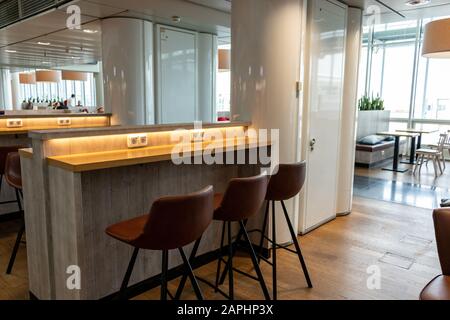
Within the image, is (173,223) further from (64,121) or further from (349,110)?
(64,121)

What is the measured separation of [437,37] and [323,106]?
138cm

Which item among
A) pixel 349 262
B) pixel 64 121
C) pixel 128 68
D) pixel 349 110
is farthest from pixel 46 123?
pixel 349 262

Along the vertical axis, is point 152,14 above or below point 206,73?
above

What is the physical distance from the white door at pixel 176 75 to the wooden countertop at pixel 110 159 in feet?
9.90

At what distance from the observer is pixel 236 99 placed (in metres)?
3.32

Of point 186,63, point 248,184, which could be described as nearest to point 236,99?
point 248,184

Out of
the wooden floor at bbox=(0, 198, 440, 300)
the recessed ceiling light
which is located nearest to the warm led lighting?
the recessed ceiling light

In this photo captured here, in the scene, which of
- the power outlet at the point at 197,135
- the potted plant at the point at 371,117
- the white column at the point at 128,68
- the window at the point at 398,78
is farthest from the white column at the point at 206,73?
A: the window at the point at 398,78

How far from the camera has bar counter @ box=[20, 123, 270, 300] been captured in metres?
1.95

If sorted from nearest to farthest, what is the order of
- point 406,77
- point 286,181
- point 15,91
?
1. point 286,181
2. point 406,77
3. point 15,91

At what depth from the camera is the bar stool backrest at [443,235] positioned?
5.59 feet

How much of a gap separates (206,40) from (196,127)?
3.43 m

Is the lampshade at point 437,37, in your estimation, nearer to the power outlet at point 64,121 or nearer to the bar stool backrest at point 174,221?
the bar stool backrest at point 174,221

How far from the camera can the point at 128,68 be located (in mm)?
4848
